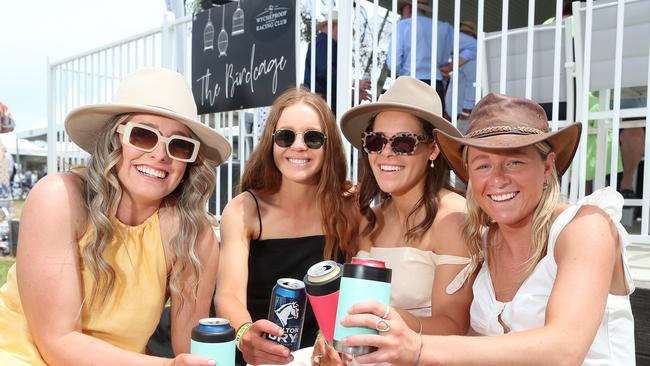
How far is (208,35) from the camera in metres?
4.76

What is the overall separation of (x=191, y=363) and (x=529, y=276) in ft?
3.72

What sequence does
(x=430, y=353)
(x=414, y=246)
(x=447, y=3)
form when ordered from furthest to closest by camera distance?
(x=447, y=3) → (x=414, y=246) → (x=430, y=353)

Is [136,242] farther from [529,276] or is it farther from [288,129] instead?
[529,276]

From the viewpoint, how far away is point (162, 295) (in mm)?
2092

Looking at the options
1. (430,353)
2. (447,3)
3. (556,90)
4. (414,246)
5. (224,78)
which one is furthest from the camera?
(447,3)

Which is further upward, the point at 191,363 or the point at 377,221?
the point at 377,221

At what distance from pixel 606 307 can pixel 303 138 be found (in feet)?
4.88

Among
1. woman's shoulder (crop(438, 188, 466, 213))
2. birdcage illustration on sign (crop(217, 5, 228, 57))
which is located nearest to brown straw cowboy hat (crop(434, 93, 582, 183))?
woman's shoulder (crop(438, 188, 466, 213))

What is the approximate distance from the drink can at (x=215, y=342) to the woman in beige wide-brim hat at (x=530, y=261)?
13.0 inches

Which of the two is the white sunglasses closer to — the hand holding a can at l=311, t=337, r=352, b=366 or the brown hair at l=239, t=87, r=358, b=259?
the brown hair at l=239, t=87, r=358, b=259

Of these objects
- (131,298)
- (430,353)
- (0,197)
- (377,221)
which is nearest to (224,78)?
(377,221)

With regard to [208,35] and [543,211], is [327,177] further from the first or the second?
[208,35]

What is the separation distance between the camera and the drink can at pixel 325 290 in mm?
1369

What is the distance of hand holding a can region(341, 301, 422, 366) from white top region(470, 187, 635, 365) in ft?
2.15
